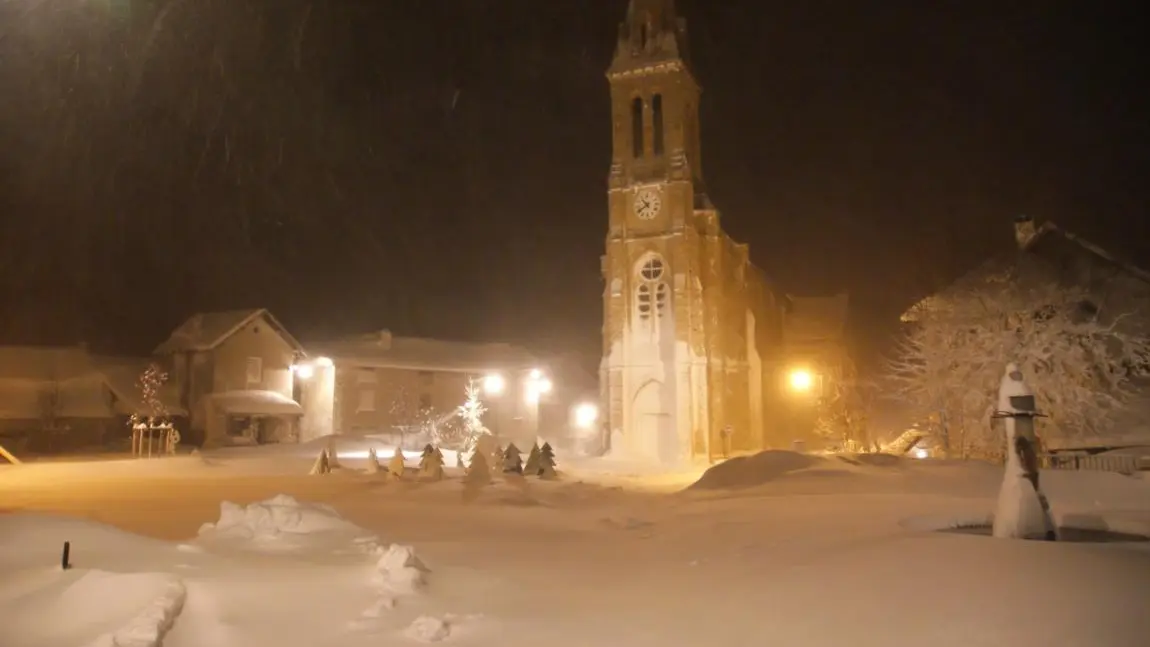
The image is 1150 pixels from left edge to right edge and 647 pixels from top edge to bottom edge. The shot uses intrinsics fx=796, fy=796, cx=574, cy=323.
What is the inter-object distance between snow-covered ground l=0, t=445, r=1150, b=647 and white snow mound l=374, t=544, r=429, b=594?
Answer: 3 cm

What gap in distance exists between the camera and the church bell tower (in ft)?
138

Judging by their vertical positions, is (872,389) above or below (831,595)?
above

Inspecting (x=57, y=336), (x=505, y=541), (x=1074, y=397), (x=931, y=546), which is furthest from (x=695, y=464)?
(x=57, y=336)

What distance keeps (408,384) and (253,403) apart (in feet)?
34.6

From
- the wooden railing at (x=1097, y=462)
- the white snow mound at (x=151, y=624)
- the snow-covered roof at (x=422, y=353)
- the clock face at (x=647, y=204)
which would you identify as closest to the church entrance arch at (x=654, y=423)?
the clock face at (x=647, y=204)

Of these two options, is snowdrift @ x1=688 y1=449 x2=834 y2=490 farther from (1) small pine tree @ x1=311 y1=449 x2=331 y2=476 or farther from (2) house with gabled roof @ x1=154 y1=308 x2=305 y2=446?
(2) house with gabled roof @ x1=154 y1=308 x2=305 y2=446

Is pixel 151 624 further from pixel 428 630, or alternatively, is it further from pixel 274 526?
pixel 274 526

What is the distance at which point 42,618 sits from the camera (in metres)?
8.16

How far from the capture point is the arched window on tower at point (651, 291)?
43.4 metres

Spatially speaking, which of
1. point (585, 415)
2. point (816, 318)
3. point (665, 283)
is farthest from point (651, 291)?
point (585, 415)

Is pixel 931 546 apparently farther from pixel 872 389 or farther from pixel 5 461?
pixel 872 389

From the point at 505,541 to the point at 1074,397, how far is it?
71.7ft

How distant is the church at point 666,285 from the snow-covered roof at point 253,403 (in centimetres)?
2114

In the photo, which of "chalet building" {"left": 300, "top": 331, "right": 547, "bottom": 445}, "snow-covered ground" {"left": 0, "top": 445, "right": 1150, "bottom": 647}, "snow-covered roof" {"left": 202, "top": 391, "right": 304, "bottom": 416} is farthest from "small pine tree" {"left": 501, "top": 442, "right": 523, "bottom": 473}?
"snow-covered roof" {"left": 202, "top": 391, "right": 304, "bottom": 416}
